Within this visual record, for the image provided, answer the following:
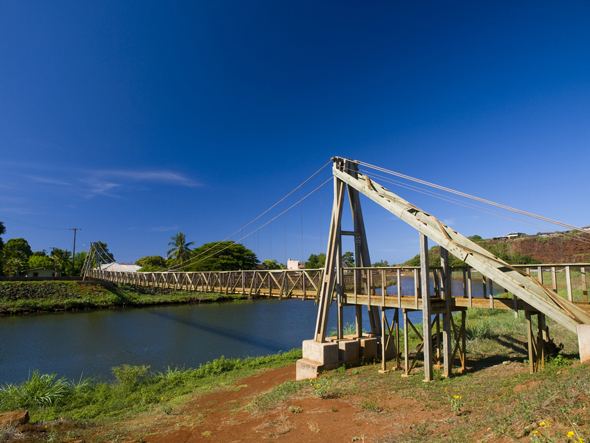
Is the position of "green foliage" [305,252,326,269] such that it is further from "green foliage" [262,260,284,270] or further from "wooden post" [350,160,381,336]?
"wooden post" [350,160,381,336]

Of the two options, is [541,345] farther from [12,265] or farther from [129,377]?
[12,265]

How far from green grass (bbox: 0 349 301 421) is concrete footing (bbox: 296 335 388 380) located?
245 cm

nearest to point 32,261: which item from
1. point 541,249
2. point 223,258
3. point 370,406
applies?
point 223,258

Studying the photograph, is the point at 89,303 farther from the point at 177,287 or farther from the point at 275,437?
the point at 275,437

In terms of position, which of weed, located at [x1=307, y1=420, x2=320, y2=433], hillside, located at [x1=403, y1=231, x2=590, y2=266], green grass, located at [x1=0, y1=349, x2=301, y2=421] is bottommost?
green grass, located at [x1=0, y1=349, x2=301, y2=421]

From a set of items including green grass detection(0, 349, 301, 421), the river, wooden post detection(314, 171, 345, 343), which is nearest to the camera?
green grass detection(0, 349, 301, 421)

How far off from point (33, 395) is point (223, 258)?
37.9 meters

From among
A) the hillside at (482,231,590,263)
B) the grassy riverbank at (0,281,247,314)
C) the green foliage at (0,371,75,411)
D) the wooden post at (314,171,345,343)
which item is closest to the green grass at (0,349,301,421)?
the green foliage at (0,371,75,411)

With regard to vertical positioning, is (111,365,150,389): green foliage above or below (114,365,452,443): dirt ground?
below

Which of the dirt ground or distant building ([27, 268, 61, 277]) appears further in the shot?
distant building ([27, 268, 61, 277])

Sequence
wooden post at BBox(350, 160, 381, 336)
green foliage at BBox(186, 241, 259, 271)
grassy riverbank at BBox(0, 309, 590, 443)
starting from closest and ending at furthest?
grassy riverbank at BBox(0, 309, 590, 443) < wooden post at BBox(350, 160, 381, 336) < green foliage at BBox(186, 241, 259, 271)

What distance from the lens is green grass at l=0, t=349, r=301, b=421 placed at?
333 inches

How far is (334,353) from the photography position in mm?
9500

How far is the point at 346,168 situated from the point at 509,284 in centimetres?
622
